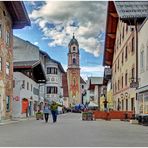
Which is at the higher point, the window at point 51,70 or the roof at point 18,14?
the roof at point 18,14

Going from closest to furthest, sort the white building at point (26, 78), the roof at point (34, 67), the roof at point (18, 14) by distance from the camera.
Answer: the roof at point (18, 14), the white building at point (26, 78), the roof at point (34, 67)

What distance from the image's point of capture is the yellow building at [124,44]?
40.3 meters

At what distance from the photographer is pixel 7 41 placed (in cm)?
4300

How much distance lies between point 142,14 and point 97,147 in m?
27.4

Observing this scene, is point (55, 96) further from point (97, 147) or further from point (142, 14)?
point (97, 147)

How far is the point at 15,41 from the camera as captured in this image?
75.2 meters

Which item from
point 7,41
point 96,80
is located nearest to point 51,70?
point 96,80

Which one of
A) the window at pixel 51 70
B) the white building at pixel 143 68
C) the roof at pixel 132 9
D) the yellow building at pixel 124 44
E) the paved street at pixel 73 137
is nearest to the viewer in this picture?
the paved street at pixel 73 137

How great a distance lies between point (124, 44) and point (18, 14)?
40.2 feet

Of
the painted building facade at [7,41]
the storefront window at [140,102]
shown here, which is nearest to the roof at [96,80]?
the painted building facade at [7,41]

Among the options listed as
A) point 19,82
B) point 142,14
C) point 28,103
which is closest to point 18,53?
point 28,103

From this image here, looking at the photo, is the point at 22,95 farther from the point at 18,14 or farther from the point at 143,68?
the point at 143,68

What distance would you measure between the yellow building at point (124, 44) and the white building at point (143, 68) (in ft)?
6.81

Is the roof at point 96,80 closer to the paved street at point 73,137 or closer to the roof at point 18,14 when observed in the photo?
the roof at point 18,14
